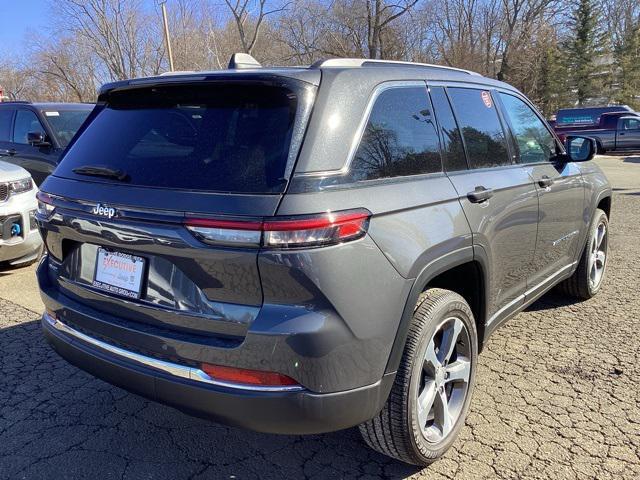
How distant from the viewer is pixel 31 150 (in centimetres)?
765

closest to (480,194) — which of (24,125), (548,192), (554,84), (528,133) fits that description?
(548,192)

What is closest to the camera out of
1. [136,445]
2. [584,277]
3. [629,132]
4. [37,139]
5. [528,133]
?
[136,445]

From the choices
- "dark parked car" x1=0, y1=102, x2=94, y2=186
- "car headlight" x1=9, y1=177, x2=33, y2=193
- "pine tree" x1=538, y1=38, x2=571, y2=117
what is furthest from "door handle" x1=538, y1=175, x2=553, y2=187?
"pine tree" x1=538, y1=38, x2=571, y2=117

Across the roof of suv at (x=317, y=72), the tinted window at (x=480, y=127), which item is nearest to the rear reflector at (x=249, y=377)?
the roof of suv at (x=317, y=72)

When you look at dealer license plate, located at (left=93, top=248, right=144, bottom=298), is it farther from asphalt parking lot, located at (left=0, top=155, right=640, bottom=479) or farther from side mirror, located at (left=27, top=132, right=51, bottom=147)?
side mirror, located at (left=27, top=132, right=51, bottom=147)

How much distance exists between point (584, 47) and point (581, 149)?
47.6 metres

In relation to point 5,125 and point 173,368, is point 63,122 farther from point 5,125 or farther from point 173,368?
point 173,368

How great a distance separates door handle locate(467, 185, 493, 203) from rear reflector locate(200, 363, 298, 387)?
135 cm

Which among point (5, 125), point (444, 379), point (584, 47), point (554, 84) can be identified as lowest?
point (444, 379)

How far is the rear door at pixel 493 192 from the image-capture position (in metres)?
2.77

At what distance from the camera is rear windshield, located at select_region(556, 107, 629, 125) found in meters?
24.8

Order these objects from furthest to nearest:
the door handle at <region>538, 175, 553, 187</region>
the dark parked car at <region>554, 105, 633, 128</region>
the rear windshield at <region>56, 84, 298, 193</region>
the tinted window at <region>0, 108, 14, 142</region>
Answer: the dark parked car at <region>554, 105, 633, 128</region>, the tinted window at <region>0, 108, 14, 142</region>, the door handle at <region>538, 175, 553, 187</region>, the rear windshield at <region>56, 84, 298, 193</region>

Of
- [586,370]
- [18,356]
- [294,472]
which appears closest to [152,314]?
[294,472]

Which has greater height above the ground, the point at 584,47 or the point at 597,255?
the point at 584,47
